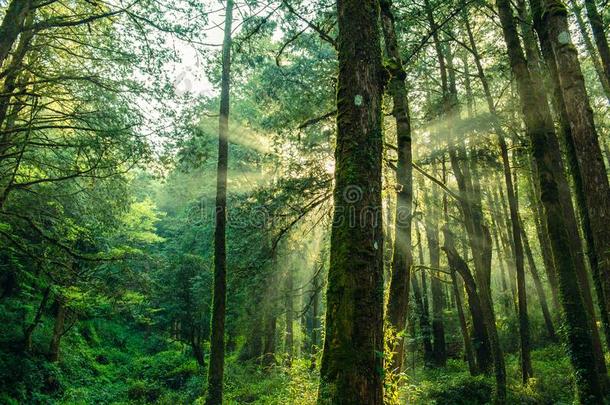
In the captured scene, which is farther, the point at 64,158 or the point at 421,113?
the point at 421,113

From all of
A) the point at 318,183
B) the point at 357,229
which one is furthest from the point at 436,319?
the point at 357,229

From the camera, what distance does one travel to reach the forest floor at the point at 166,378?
1082cm

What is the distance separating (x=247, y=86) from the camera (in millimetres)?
23344

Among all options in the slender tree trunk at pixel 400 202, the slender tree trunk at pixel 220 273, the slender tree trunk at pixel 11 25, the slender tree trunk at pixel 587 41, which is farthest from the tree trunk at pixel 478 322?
the slender tree trunk at pixel 11 25

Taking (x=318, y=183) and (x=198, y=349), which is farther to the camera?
(x=198, y=349)

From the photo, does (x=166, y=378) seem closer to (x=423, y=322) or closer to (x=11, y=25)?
(x=423, y=322)

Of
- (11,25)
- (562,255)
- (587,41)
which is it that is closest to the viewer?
(11,25)

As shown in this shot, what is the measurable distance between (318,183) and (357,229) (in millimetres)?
6416

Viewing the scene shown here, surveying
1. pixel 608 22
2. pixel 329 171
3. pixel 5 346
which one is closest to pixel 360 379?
pixel 329 171

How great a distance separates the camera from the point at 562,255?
597cm

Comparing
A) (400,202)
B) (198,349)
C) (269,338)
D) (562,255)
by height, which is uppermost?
(400,202)

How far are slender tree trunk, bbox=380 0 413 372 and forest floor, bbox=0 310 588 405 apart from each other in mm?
1230

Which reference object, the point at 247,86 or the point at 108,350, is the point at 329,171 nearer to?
the point at 247,86

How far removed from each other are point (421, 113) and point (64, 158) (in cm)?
1205
